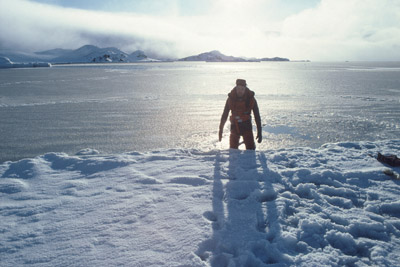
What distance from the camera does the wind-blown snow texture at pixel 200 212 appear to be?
2689 millimetres

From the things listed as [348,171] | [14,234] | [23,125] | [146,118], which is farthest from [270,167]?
[23,125]

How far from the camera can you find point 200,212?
3363mm

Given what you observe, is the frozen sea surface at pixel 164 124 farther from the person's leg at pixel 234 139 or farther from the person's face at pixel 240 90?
the person's face at pixel 240 90

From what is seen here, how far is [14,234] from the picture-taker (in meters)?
3.01

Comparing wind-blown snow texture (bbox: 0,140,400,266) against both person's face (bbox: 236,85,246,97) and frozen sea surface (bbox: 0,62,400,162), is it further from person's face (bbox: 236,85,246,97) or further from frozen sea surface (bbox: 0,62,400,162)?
frozen sea surface (bbox: 0,62,400,162)

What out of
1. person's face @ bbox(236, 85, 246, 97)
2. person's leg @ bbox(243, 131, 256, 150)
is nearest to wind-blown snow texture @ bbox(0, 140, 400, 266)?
person's leg @ bbox(243, 131, 256, 150)

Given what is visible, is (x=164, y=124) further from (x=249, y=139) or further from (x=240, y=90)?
(x=240, y=90)

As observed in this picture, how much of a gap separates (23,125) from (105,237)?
27.3ft

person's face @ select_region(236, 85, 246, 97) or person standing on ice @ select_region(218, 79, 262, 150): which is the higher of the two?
person's face @ select_region(236, 85, 246, 97)

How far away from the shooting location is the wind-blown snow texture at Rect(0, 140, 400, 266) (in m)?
2.69

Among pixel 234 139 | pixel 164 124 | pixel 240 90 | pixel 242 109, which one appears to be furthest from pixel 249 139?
pixel 164 124

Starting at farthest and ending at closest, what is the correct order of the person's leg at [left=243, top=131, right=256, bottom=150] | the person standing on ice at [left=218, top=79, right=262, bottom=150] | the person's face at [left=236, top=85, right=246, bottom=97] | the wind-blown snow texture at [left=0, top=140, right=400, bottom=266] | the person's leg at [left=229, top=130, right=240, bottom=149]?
the person's leg at [left=229, top=130, right=240, bottom=149], the person's leg at [left=243, top=131, right=256, bottom=150], the person standing on ice at [left=218, top=79, right=262, bottom=150], the person's face at [left=236, top=85, right=246, bottom=97], the wind-blown snow texture at [left=0, top=140, right=400, bottom=266]

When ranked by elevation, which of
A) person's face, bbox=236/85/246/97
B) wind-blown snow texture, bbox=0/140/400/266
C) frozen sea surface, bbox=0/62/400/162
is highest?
person's face, bbox=236/85/246/97

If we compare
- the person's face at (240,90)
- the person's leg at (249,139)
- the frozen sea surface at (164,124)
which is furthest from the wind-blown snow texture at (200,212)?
the frozen sea surface at (164,124)
